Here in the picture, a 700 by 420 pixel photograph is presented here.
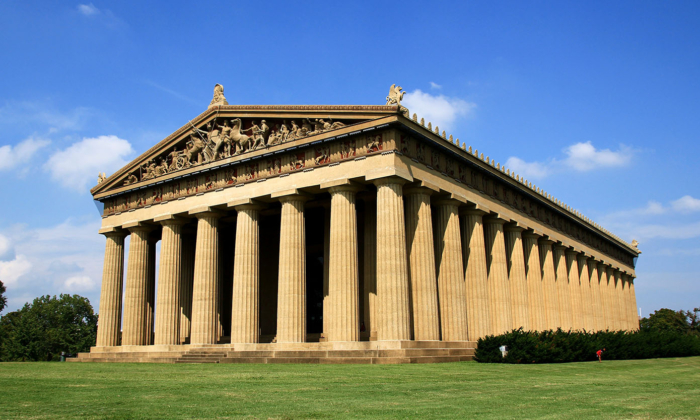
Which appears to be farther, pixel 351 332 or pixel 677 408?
pixel 351 332

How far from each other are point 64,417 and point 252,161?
1246 inches

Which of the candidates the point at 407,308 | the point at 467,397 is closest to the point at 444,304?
the point at 407,308

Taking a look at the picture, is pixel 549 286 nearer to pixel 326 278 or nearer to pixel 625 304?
pixel 326 278

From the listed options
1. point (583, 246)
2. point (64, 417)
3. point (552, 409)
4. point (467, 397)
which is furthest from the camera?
point (583, 246)

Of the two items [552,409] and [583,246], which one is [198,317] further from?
[583,246]

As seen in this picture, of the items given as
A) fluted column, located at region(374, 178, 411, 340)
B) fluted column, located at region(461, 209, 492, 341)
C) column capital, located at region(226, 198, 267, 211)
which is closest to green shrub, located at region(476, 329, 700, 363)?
fluted column, located at region(461, 209, 492, 341)

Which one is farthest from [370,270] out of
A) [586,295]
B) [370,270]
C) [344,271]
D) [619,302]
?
[619,302]

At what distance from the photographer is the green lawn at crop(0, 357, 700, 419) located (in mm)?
13492

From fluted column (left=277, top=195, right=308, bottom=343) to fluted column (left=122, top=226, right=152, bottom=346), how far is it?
16.1 meters

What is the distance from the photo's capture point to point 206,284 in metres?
44.6

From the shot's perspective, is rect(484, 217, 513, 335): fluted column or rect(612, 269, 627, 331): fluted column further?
rect(612, 269, 627, 331): fluted column

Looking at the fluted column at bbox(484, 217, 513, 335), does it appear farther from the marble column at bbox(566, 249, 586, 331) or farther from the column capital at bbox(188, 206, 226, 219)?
the column capital at bbox(188, 206, 226, 219)

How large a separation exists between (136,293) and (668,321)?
104 metres

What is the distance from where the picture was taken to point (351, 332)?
35750mm
